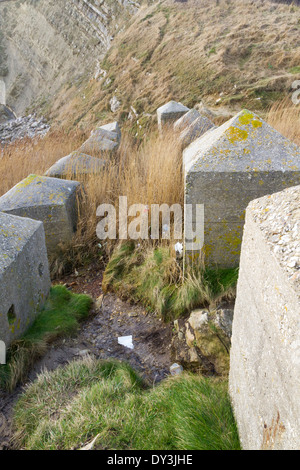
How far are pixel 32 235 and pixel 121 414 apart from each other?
1.60 m

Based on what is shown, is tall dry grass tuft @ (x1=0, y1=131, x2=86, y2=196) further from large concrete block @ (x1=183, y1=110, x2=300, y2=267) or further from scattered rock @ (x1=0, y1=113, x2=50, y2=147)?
scattered rock @ (x1=0, y1=113, x2=50, y2=147)

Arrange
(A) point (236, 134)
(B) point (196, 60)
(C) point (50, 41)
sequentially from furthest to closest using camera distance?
(C) point (50, 41)
(B) point (196, 60)
(A) point (236, 134)

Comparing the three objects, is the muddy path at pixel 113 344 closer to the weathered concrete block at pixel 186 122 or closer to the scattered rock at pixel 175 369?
the scattered rock at pixel 175 369

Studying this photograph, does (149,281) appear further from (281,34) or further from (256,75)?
(281,34)

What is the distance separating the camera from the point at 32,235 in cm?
289

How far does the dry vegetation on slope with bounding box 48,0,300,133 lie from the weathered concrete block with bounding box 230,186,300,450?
8852mm

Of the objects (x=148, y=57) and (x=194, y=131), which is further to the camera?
(x=148, y=57)

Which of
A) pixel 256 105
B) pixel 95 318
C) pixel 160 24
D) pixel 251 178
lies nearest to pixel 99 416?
pixel 95 318

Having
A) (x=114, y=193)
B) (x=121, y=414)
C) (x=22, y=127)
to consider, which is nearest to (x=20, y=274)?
(x=121, y=414)

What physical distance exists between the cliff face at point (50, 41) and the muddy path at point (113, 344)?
19.8 metres

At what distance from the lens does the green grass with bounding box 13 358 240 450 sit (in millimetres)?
1698

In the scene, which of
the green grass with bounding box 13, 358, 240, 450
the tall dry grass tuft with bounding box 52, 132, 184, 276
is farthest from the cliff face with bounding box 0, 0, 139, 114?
the green grass with bounding box 13, 358, 240, 450

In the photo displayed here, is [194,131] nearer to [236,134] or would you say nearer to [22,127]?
[236,134]

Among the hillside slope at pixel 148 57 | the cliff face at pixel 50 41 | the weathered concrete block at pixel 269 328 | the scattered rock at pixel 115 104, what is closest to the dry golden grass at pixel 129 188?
the weathered concrete block at pixel 269 328
